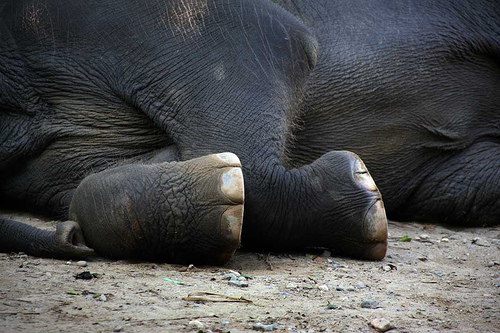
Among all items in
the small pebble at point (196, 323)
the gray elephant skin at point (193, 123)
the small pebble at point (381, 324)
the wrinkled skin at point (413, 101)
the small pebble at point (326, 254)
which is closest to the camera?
the small pebble at point (196, 323)

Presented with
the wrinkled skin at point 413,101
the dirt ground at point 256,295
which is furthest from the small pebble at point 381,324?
the wrinkled skin at point 413,101

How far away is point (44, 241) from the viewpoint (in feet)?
10.00

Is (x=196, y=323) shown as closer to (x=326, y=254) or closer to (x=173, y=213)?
(x=173, y=213)

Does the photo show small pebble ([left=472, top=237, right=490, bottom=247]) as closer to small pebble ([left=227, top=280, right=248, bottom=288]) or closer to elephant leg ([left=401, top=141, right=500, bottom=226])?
elephant leg ([left=401, top=141, right=500, bottom=226])

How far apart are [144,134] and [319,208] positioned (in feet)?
2.79

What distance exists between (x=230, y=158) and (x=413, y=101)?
4.88ft

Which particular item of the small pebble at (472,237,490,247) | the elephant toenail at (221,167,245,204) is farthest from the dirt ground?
the small pebble at (472,237,490,247)

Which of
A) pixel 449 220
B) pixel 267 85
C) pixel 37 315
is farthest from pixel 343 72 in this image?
pixel 37 315

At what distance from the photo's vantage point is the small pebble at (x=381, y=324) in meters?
2.38

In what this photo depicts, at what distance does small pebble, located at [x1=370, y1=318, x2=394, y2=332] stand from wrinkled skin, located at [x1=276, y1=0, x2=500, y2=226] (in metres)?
1.62

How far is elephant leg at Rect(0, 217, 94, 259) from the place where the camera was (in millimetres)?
3025

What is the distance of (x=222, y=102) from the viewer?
3355 mm

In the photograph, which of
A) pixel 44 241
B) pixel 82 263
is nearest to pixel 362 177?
pixel 82 263

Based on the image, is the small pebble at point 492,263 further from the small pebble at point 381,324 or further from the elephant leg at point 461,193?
the small pebble at point 381,324
